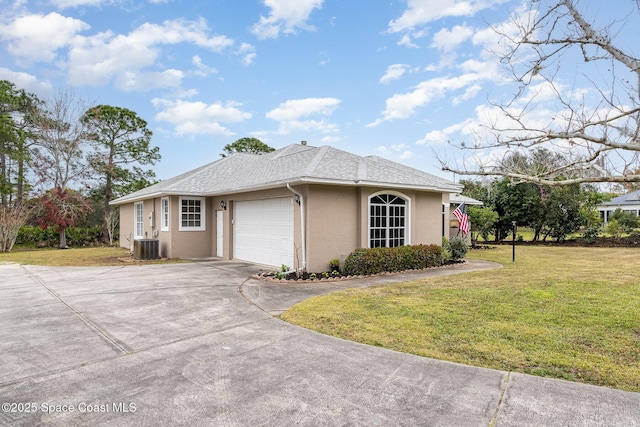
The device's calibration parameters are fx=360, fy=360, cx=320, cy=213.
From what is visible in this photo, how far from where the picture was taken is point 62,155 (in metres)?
23.6

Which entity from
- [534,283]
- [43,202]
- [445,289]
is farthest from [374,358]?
[43,202]

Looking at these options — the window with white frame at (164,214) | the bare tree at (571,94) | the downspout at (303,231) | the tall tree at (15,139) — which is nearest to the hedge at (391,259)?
the downspout at (303,231)

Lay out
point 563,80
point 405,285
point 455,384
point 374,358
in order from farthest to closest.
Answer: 1. point 405,285
2. point 563,80
3. point 374,358
4. point 455,384

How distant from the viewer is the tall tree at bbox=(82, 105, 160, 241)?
81.8ft

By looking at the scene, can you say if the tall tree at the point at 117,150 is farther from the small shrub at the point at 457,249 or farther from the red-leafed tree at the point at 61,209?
the small shrub at the point at 457,249

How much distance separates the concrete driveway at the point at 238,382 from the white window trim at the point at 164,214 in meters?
8.51

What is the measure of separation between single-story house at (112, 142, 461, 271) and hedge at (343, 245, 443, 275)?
534mm

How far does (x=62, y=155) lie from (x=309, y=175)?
71.7ft

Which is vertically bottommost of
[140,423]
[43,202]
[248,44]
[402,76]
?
[140,423]

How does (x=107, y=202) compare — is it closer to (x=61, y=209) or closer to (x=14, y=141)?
(x=61, y=209)

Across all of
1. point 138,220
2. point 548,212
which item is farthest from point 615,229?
point 138,220

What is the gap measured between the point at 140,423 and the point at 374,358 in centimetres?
245

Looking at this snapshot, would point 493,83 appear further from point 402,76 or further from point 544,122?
point 402,76

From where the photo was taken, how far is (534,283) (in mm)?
8922
